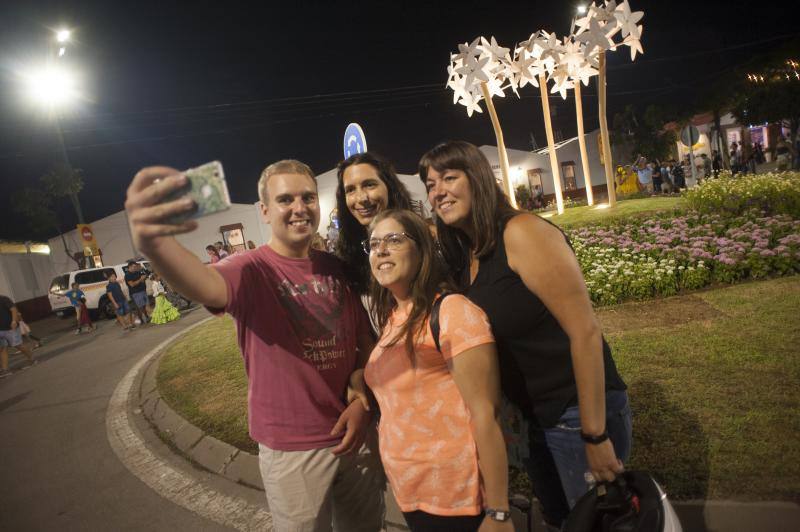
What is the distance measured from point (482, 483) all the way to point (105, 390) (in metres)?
7.88

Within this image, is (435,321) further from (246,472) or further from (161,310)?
(161,310)

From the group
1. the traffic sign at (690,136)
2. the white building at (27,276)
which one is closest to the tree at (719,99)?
the traffic sign at (690,136)

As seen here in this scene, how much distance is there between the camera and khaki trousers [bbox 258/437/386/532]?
1.84m

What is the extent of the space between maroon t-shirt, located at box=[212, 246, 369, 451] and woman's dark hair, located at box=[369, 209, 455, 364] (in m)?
0.26

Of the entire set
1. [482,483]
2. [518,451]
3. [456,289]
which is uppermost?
[456,289]

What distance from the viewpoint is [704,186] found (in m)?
10.1

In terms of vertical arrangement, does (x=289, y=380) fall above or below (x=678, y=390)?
above

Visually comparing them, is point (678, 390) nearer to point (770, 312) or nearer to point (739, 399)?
point (739, 399)

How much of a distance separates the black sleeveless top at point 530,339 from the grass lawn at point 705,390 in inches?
59.6

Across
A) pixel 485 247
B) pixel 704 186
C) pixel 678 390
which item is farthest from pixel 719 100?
pixel 485 247

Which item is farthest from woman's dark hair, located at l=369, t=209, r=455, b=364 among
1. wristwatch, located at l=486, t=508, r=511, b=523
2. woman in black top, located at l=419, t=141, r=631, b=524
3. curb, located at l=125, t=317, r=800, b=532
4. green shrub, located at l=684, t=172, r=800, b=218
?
green shrub, located at l=684, t=172, r=800, b=218

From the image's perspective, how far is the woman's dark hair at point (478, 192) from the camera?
5.85 ft

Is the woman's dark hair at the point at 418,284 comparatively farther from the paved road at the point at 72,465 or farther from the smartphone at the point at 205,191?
the paved road at the point at 72,465

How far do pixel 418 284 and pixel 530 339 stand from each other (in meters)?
0.51
